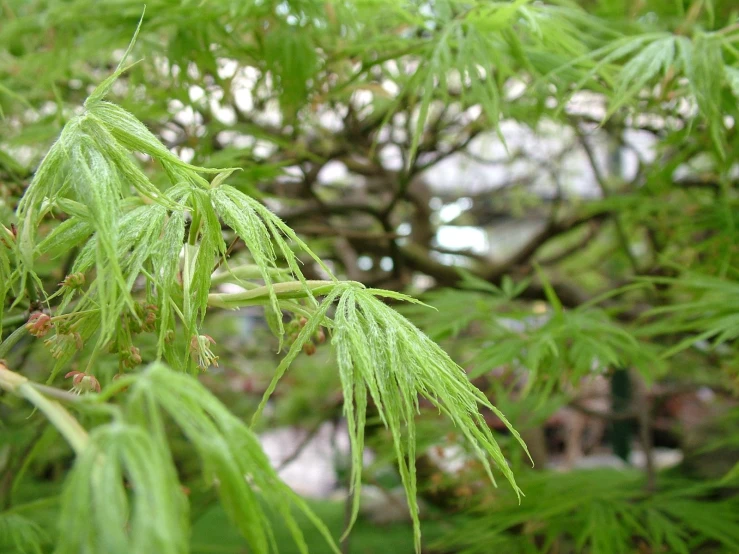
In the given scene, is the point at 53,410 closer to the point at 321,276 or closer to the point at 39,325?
the point at 39,325

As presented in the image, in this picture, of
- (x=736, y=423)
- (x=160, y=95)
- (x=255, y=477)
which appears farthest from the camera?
(x=736, y=423)

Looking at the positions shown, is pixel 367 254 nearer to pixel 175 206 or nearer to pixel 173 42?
pixel 173 42

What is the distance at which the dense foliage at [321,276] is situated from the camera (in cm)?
39

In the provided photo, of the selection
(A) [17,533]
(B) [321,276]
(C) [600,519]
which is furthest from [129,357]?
(B) [321,276]

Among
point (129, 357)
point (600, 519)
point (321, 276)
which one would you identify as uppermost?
point (129, 357)

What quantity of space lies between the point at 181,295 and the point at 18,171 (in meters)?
0.60

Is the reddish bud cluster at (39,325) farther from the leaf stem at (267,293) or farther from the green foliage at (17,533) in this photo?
the green foliage at (17,533)

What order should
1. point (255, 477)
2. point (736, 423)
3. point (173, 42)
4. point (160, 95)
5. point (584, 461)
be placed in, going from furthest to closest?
1. point (584, 461)
2. point (736, 423)
3. point (160, 95)
4. point (173, 42)
5. point (255, 477)

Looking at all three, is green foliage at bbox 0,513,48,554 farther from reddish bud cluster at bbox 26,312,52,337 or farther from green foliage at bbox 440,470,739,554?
green foliage at bbox 440,470,739,554

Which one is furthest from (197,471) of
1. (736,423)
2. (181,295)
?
(181,295)

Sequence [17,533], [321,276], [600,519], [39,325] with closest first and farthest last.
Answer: [39,325] → [17,533] → [600,519] → [321,276]

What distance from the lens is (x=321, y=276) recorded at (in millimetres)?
1562

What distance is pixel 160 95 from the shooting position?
3.59 feet

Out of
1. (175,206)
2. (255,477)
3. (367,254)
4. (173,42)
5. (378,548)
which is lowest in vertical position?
(378,548)
